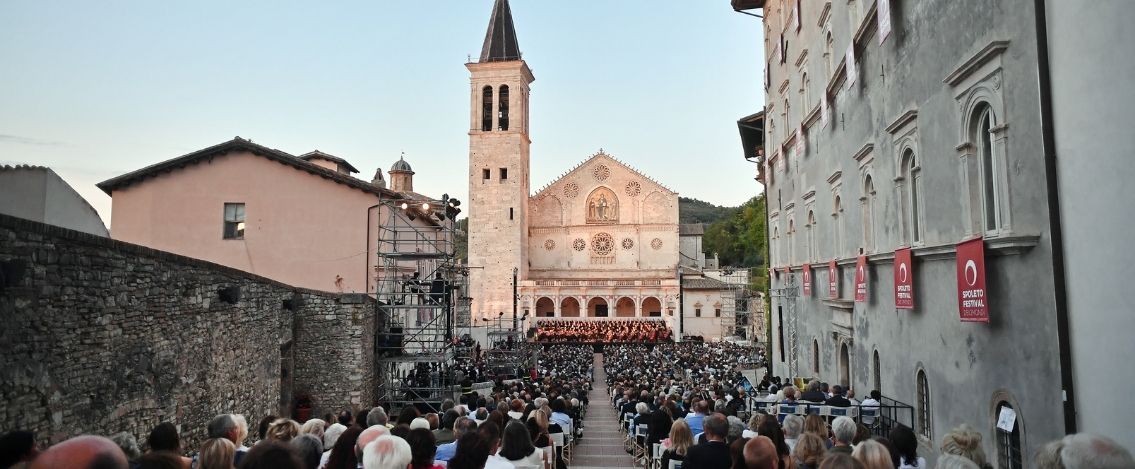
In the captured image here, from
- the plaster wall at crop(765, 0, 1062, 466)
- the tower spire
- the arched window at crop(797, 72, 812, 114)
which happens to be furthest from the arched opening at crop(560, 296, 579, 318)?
the plaster wall at crop(765, 0, 1062, 466)

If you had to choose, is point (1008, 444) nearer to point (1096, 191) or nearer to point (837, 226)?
point (1096, 191)

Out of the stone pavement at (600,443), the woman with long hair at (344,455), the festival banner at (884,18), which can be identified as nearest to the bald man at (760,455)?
the woman with long hair at (344,455)

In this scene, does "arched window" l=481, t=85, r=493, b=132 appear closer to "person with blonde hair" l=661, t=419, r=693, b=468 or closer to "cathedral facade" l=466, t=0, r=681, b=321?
"cathedral facade" l=466, t=0, r=681, b=321

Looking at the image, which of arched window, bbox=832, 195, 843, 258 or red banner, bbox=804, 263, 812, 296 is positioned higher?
arched window, bbox=832, 195, 843, 258

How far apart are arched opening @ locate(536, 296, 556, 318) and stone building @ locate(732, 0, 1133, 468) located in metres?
41.2

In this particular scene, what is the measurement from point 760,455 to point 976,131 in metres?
5.25

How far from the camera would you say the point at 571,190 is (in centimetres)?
5762

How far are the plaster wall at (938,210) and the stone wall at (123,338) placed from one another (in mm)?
8634

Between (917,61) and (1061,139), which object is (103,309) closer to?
(1061,139)

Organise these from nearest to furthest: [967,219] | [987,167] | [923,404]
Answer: [987,167] < [967,219] < [923,404]

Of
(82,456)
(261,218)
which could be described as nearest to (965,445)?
(82,456)

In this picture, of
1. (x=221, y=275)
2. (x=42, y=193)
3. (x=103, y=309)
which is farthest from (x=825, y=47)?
(x=42, y=193)

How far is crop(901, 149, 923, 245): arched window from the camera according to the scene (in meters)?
9.59

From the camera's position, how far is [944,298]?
841cm
